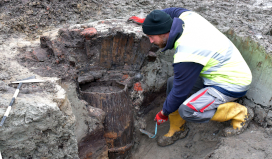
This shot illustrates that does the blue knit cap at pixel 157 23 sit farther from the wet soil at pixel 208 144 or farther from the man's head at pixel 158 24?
the wet soil at pixel 208 144

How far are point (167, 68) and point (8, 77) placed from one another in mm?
1889

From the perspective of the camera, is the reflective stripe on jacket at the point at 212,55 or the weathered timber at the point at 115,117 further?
the weathered timber at the point at 115,117

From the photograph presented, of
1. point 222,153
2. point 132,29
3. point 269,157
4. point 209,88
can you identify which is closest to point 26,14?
point 132,29

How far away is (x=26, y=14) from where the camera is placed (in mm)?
2809

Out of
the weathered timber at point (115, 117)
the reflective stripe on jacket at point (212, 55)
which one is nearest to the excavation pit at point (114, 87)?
the weathered timber at point (115, 117)

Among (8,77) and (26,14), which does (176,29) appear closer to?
(8,77)

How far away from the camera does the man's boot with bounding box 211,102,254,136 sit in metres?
1.90

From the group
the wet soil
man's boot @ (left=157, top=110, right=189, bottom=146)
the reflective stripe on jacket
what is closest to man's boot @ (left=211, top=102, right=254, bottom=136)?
the wet soil

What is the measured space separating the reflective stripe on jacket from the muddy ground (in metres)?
0.44

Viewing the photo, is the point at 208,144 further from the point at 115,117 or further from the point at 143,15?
the point at 143,15

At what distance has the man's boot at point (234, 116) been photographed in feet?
6.23

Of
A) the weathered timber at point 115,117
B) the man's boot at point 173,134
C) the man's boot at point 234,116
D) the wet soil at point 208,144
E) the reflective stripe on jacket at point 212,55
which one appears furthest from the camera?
the man's boot at point 173,134

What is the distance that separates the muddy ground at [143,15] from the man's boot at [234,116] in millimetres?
64

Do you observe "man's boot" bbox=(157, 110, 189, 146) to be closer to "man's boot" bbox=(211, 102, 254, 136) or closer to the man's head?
"man's boot" bbox=(211, 102, 254, 136)
